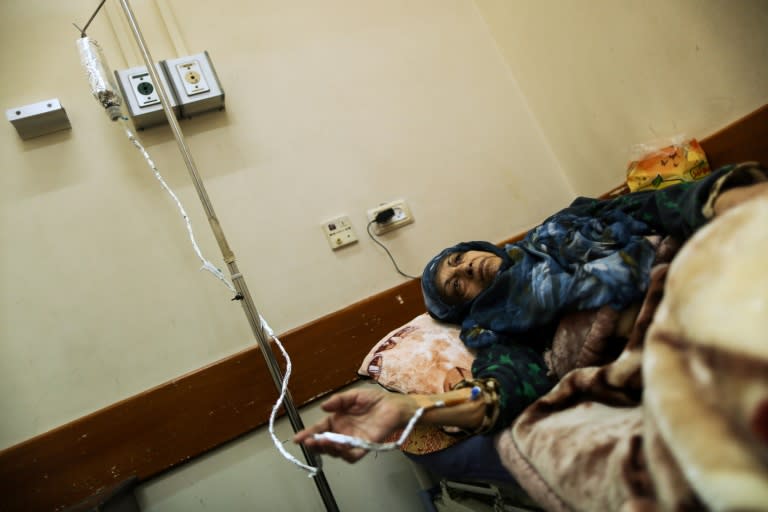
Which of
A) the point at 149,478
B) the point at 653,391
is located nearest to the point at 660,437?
the point at 653,391

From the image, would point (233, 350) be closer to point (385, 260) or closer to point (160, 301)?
point (160, 301)

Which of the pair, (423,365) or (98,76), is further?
(98,76)

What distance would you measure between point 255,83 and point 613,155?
1130 mm

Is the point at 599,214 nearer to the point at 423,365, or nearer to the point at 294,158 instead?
the point at 423,365

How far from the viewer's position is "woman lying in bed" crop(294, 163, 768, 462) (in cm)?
62

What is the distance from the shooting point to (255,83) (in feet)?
4.39

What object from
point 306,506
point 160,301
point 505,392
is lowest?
point 306,506

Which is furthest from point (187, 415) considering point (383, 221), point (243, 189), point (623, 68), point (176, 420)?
point (623, 68)

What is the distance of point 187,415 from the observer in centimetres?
110

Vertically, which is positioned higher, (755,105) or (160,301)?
(160,301)

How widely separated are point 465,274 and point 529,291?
0.59ft

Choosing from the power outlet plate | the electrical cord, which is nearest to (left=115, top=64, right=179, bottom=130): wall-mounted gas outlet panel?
the power outlet plate

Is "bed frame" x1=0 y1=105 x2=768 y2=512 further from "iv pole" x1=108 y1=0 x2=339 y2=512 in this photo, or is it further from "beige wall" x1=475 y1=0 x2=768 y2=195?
"iv pole" x1=108 y1=0 x2=339 y2=512

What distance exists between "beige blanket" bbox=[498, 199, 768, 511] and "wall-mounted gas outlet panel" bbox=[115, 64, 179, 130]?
121 cm
